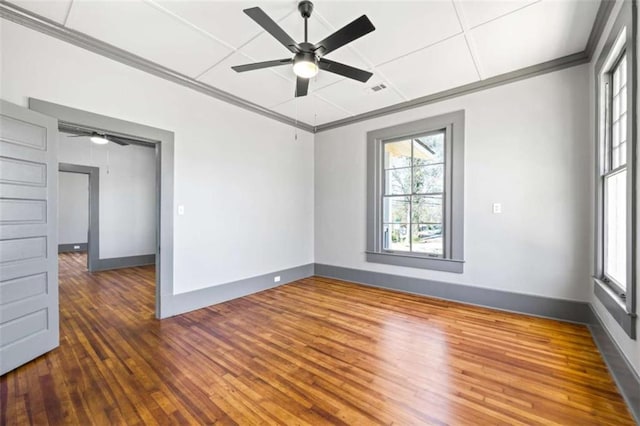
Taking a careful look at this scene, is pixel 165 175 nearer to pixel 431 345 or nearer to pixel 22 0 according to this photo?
pixel 22 0

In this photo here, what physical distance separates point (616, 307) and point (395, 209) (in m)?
2.90

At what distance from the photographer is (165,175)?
3357 millimetres

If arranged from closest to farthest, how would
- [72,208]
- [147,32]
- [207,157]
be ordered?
[147,32] < [207,157] < [72,208]

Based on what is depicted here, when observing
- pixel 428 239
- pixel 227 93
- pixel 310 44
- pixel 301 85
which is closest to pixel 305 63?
pixel 310 44

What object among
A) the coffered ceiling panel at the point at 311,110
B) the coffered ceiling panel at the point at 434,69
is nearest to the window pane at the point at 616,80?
the coffered ceiling panel at the point at 434,69

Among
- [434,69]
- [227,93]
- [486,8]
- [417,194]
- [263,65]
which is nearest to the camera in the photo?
[486,8]

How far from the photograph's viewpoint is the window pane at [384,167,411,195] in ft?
14.8

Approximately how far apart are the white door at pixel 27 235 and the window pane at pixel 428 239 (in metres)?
4.41

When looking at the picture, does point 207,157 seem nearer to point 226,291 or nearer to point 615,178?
point 226,291

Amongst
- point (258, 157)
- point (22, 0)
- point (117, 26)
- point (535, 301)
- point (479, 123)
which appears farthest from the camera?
Answer: point (258, 157)

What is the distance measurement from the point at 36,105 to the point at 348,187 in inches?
161

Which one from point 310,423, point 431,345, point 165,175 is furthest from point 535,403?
point 165,175

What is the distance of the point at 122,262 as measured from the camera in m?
6.47

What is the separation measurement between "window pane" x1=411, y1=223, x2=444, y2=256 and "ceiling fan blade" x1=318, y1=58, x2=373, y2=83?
2.55 m
